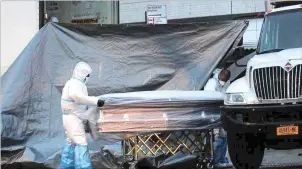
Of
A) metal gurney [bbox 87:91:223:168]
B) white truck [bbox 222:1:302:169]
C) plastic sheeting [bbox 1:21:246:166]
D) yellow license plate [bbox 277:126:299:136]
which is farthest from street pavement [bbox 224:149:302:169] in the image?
plastic sheeting [bbox 1:21:246:166]

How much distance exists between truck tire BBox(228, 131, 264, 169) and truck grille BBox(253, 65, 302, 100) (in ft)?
2.72

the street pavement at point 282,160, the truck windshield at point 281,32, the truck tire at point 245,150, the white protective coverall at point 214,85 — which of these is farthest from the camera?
the white protective coverall at point 214,85

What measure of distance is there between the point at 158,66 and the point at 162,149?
6.91ft

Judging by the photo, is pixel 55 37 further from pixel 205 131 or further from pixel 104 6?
pixel 104 6

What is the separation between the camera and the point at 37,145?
10.4 m

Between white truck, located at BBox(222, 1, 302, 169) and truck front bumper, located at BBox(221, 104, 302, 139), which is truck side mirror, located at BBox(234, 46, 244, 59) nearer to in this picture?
white truck, located at BBox(222, 1, 302, 169)

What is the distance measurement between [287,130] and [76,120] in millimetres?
3475

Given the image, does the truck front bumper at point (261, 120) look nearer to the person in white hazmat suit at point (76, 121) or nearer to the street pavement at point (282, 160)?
the street pavement at point (282, 160)

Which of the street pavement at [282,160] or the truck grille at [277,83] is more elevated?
the truck grille at [277,83]

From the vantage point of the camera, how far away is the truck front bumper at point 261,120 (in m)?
7.92

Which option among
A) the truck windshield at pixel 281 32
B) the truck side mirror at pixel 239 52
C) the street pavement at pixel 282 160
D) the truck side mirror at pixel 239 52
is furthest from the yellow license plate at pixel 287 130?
the truck side mirror at pixel 239 52

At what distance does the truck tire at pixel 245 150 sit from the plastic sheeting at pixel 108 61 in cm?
193

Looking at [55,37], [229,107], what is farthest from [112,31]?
[229,107]

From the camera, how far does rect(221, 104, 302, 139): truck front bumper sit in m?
7.92
